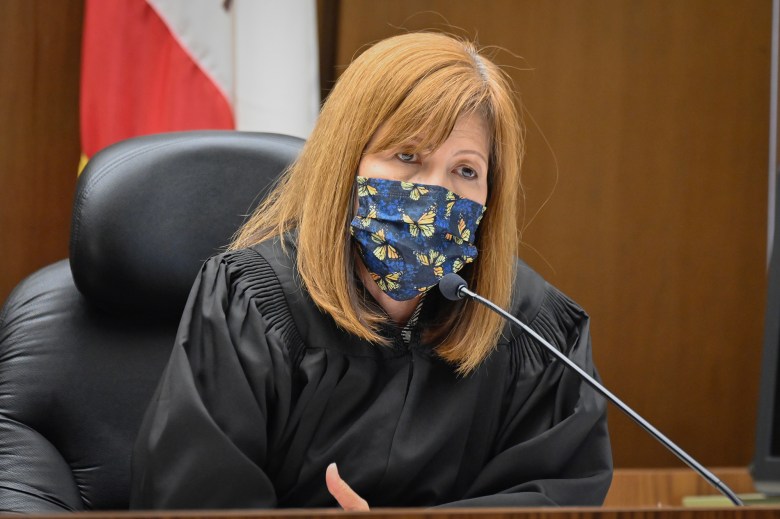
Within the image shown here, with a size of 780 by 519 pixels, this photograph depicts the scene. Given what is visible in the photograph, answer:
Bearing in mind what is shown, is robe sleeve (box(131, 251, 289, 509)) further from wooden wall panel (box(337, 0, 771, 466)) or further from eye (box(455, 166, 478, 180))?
wooden wall panel (box(337, 0, 771, 466))

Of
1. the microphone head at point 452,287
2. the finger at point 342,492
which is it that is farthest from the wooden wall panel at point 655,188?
the finger at point 342,492

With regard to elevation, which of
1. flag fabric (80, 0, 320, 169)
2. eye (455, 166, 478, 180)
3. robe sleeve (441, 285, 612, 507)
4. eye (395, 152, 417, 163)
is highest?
flag fabric (80, 0, 320, 169)

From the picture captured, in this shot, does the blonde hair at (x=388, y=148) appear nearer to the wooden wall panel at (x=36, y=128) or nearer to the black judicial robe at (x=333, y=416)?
the black judicial robe at (x=333, y=416)

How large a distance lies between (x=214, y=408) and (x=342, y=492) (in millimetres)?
198

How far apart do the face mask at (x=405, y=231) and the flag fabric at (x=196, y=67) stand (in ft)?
2.80

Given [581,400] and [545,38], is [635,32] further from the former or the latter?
[581,400]

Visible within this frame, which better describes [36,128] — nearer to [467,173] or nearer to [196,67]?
[196,67]

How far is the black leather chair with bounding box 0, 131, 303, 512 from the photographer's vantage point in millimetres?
1431

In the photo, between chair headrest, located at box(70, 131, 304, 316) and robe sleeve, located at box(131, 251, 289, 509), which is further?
chair headrest, located at box(70, 131, 304, 316)

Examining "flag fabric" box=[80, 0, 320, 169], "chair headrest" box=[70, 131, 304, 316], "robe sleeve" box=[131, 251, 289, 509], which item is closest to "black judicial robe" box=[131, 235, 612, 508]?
"robe sleeve" box=[131, 251, 289, 509]

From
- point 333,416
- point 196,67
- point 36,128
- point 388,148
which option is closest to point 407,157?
point 388,148

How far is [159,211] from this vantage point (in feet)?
4.81

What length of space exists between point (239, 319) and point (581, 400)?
51 centimetres

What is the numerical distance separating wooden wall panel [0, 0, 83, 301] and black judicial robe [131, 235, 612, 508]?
1056 millimetres
